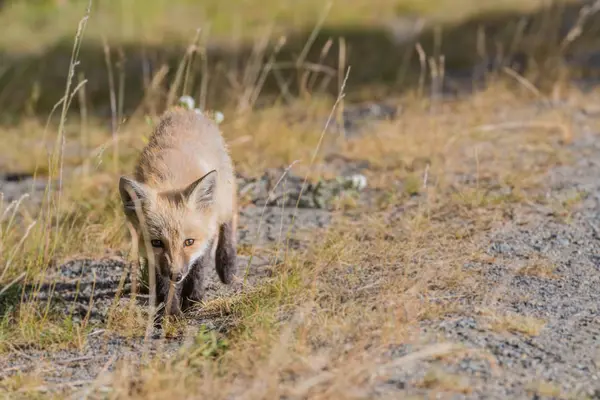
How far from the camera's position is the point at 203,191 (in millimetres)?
4449

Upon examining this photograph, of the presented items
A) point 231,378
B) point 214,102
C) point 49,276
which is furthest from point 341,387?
point 214,102

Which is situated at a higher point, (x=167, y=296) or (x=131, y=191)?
(x=131, y=191)

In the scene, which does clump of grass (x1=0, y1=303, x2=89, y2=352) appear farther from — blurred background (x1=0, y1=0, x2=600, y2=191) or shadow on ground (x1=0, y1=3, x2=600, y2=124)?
shadow on ground (x1=0, y1=3, x2=600, y2=124)

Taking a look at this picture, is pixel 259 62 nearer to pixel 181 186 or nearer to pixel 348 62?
pixel 348 62

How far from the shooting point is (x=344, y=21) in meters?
13.4

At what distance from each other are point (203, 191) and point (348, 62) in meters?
6.89

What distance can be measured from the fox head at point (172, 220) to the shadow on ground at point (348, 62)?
423 cm

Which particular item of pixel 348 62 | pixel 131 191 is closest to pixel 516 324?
pixel 131 191

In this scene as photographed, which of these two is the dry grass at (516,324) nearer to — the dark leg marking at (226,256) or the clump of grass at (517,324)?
the clump of grass at (517,324)

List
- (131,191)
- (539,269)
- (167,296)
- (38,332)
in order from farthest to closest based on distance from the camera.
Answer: (539,269) → (167,296) → (38,332) → (131,191)

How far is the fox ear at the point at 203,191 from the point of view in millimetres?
4316

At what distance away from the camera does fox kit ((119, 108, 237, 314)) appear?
438 cm

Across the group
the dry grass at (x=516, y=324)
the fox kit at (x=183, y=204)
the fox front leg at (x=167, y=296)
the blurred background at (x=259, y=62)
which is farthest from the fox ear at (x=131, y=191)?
the blurred background at (x=259, y=62)

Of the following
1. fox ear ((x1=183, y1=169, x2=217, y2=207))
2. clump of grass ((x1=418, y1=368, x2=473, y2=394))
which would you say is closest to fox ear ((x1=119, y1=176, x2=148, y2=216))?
fox ear ((x1=183, y1=169, x2=217, y2=207))
